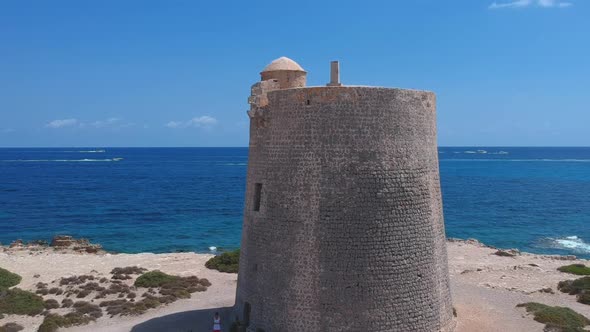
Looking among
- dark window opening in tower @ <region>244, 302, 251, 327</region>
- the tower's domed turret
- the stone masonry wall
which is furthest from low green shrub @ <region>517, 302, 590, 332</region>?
the tower's domed turret

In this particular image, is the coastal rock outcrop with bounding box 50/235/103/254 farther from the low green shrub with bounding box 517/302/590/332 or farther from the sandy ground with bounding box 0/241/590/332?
the low green shrub with bounding box 517/302/590/332

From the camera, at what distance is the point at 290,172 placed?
48.5 ft

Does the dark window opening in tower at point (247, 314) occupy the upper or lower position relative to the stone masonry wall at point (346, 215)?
lower

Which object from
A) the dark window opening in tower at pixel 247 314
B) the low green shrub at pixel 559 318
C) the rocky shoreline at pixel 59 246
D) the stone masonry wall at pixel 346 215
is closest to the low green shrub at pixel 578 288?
the low green shrub at pixel 559 318

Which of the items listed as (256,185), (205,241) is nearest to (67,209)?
(205,241)

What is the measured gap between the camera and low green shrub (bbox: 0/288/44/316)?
2203cm

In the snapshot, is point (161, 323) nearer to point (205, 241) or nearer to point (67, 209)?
point (205, 241)

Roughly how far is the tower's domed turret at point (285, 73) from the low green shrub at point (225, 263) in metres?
15.8

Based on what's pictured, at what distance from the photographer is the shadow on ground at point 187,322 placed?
1867cm

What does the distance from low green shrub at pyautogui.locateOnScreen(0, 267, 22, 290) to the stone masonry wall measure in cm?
1815

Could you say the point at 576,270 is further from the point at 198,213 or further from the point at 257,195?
the point at 198,213

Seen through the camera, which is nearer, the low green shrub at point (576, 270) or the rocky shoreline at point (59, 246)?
the low green shrub at point (576, 270)

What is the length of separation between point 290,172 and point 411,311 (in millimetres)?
5437

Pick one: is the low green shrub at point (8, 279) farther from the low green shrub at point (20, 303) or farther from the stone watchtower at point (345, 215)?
the stone watchtower at point (345, 215)
